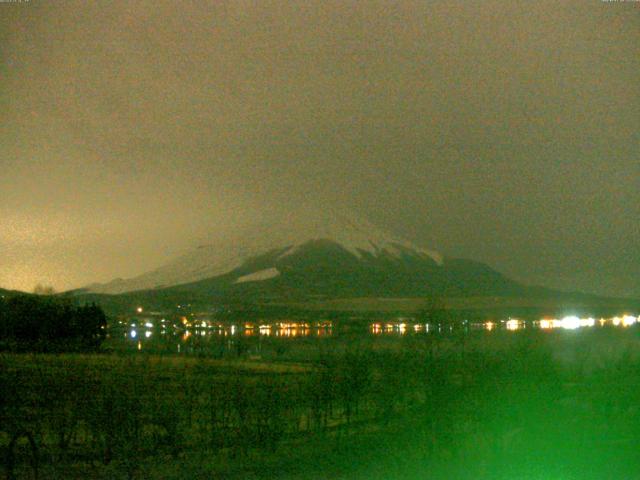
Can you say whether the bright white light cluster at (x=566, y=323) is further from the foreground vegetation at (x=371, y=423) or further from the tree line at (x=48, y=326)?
the foreground vegetation at (x=371, y=423)

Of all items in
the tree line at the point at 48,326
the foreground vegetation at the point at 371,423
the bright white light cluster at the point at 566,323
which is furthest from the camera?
the bright white light cluster at the point at 566,323

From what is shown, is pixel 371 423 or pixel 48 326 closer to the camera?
pixel 371 423

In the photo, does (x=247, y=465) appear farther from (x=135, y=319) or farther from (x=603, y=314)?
(x=603, y=314)

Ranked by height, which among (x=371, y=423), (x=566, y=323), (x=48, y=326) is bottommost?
→ (x=371, y=423)

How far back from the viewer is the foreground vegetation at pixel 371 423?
15734mm

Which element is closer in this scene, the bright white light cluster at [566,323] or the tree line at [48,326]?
the tree line at [48,326]

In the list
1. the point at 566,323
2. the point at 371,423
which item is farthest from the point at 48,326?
the point at 566,323

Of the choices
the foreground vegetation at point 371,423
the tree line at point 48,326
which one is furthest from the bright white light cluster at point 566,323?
the foreground vegetation at point 371,423

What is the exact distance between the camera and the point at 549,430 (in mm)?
19297

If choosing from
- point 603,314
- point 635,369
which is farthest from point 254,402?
point 603,314

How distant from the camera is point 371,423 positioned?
872 inches

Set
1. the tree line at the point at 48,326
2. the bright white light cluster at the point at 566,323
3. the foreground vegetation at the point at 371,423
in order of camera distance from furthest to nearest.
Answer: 1. the bright white light cluster at the point at 566,323
2. the tree line at the point at 48,326
3. the foreground vegetation at the point at 371,423

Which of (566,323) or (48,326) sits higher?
(48,326)

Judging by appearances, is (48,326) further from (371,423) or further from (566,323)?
(566,323)
